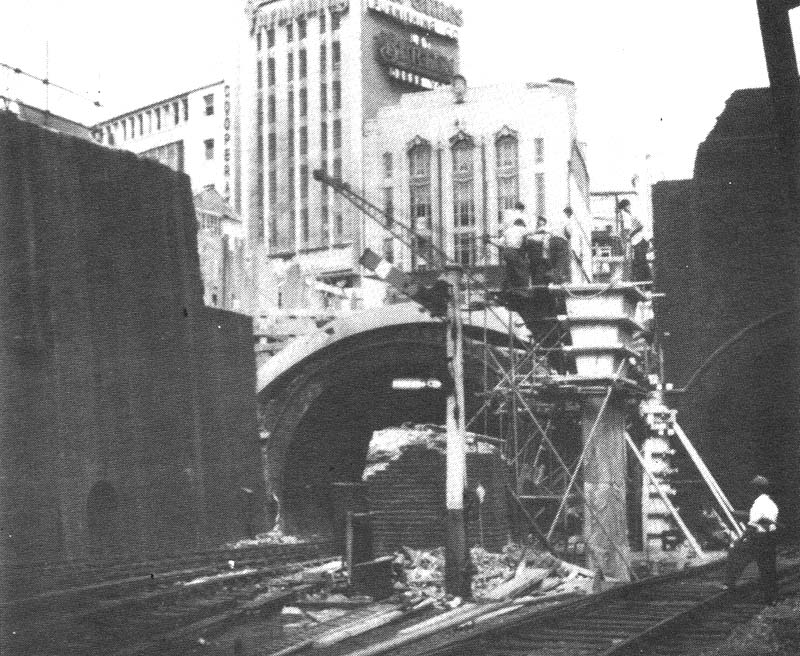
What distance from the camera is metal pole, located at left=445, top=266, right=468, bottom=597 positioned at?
18375 mm

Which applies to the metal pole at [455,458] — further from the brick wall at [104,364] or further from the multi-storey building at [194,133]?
the multi-storey building at [194,133]

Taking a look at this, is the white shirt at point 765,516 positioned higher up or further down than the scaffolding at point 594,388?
further down

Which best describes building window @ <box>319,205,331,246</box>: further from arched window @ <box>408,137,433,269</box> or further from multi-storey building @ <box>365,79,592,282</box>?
arched window @ <box>408,137,433,269</box>

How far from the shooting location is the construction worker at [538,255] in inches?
902

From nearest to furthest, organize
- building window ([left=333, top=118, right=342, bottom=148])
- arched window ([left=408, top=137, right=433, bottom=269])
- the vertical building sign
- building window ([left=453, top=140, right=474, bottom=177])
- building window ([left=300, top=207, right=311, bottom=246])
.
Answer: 1. building window ([left=453, top=140, right=474, bottom=177])
2. arched window ([left=408, top=137, right=433, bottom=269])
3. building window ([left=333, top=118, right=342, bottom=148])
4. building window ([left=300, top=207, right=311, bottom=246])
5. the vertical building sign

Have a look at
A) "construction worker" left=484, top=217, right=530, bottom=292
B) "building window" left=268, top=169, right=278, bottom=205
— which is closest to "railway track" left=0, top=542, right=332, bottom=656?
"construction worker" left=484, top=217, right=530, bottom=292

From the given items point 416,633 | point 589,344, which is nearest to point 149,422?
point 589,344

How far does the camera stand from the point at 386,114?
76.2 metres

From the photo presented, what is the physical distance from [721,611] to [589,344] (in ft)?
26.9

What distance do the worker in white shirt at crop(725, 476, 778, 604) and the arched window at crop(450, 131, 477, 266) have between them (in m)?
59.6

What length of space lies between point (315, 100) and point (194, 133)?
811cm

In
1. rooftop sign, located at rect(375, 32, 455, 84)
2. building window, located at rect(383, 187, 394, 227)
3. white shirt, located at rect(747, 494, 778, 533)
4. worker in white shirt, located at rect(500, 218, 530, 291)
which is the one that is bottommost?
white shirt, located at rect(747, 494, 778, 533)

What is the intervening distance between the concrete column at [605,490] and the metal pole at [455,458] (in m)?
3.38

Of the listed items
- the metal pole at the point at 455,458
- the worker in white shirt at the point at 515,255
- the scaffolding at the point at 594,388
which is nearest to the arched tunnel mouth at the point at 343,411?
the scaffolding at the point at 594,388
